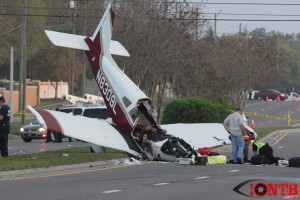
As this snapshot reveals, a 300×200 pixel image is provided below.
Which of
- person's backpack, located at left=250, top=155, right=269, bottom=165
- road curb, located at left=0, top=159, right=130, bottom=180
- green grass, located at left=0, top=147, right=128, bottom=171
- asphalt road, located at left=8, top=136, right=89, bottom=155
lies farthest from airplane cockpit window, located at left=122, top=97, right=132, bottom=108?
asphalt road, located at left=8, top=136, right=89, bottom=155

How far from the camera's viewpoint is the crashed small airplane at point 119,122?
22.1 meters

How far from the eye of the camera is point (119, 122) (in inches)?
937

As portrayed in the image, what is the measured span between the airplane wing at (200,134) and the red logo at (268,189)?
804cm

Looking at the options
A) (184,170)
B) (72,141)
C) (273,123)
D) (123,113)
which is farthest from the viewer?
(273,123)

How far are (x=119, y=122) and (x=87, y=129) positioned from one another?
1.67 m

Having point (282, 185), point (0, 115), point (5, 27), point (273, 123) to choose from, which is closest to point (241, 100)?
point (273, 123)

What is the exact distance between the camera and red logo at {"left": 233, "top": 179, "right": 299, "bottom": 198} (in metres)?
14.9

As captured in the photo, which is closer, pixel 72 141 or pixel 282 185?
pixel 282 185

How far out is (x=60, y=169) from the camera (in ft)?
65.9

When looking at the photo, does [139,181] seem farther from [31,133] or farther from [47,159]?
[31,133]

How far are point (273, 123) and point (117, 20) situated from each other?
26.3 metres

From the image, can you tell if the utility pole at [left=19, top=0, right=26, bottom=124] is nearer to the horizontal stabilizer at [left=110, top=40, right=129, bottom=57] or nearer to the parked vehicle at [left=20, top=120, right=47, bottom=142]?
the parked vehicle at [left=20, top=120, right=47, bottom=142]

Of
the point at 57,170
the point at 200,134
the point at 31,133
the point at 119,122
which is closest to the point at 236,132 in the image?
the point at 200,134

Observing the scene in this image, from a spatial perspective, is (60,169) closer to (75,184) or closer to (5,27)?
(75,184)
